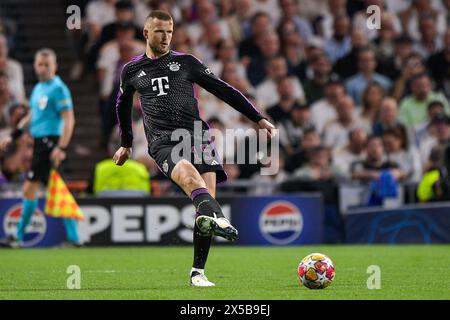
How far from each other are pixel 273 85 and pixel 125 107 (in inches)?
386

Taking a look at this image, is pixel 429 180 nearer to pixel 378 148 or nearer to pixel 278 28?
pixel 378 148

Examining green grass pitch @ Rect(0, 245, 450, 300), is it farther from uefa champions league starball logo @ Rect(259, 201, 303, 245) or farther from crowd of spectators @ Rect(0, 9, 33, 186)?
crowd of spectators @ Rect(0, 9, 33, 186)

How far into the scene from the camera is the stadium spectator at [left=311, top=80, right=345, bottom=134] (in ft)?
60.6

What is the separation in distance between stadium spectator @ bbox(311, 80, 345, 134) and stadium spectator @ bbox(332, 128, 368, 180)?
827 millimetres

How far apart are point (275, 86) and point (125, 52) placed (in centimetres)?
274

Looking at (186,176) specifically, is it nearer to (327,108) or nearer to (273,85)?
(327,108)

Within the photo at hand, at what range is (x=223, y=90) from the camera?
9.00 m

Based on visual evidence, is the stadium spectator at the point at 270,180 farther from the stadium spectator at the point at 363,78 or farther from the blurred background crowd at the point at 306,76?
the stadium spectator at the point at 363,78

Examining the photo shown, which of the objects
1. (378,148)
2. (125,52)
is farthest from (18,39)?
(378,148)

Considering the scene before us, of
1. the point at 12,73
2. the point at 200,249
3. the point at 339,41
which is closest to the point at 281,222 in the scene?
the point at 339,41

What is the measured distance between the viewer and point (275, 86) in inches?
749

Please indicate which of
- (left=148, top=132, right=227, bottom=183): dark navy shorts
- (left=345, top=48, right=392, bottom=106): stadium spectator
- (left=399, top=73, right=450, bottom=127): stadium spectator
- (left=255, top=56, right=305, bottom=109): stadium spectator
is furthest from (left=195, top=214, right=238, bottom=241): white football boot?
(left=345, top=48, right=392, bottom=106): stadium spectator

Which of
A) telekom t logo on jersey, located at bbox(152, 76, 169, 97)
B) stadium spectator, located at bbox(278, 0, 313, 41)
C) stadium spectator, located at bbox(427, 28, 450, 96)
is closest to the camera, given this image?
telekom t logo on jersey, located at bbox(152, 76, 169, 97)

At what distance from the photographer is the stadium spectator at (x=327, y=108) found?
1847 centimetres
